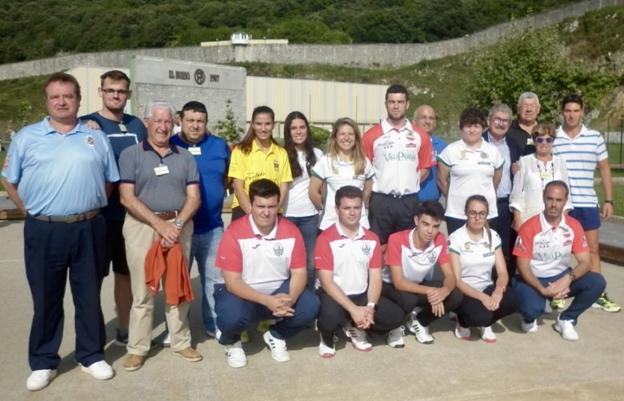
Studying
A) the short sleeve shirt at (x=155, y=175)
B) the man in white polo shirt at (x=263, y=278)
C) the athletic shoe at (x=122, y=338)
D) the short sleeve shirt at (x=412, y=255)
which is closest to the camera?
the short sleeve shirt at (x=155, y=175)

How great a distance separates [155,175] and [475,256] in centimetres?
260

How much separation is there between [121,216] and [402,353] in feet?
7.69

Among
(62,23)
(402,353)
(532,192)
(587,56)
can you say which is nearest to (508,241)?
(532,192)

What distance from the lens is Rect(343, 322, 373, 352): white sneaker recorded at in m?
4.73

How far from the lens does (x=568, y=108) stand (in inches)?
218

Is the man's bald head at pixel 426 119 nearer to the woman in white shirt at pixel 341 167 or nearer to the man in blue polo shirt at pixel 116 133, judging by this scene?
the woman in white shirt at pixel 341 167

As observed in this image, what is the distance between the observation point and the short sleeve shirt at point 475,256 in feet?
16.4

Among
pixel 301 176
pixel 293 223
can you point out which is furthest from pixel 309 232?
pixel 301 176

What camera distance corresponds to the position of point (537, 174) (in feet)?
17.9

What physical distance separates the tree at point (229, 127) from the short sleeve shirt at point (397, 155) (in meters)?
13.9

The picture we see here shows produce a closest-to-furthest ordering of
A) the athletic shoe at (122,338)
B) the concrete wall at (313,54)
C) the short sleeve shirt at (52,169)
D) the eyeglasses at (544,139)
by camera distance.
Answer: the short sleeve shirt at (52,169), the athletic shoe at (122,338), the eyeglasses at (544,139), the concrete wall at (313,54)

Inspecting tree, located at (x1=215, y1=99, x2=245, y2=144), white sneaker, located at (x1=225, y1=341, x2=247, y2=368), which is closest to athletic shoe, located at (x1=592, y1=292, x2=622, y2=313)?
white sneaker, located at (x1=225, y1=341, x2=247, y2=368)

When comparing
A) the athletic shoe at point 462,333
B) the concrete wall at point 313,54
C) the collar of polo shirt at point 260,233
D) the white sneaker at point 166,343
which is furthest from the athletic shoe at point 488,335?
the concrete wall at point 313,54

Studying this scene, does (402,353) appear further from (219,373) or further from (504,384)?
(219,373)
